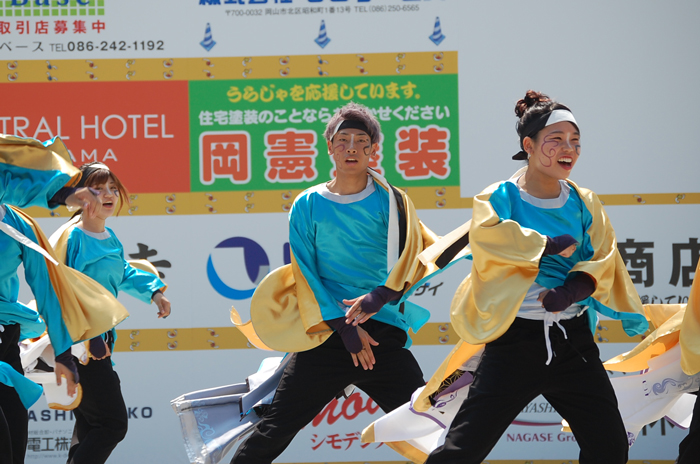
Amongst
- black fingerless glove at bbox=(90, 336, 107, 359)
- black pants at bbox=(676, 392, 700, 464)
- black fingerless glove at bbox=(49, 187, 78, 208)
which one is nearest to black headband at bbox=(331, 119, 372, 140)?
black fingerless glove at bbox=(49, 187, 78, 208)

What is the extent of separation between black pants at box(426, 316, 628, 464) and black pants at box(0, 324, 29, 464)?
142 centimetres

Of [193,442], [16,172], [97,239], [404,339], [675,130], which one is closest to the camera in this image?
[16,172]

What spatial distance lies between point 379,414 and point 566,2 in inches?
108

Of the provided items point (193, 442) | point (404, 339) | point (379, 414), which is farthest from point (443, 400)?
point (379, 414)

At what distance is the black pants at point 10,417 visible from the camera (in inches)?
96.7

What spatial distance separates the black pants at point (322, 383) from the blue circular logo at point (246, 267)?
1522 mm

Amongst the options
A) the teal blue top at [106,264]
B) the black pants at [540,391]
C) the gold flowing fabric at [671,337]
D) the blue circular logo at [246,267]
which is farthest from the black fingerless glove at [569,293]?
the blue circular logo at [246,267]

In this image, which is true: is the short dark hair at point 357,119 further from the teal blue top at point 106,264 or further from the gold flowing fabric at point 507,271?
the teal blue top at point 106,264

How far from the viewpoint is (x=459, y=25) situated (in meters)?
4.44

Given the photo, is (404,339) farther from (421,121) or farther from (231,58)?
(231,58)

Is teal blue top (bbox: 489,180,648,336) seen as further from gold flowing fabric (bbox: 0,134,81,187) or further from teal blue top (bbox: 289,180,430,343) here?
gold flowing fabric (bbox: 0,134,81,187)

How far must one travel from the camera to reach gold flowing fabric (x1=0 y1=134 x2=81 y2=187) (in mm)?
2725

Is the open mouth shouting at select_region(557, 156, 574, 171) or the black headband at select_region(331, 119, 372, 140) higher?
the black headband at select_region(331, 119, 372, 140)

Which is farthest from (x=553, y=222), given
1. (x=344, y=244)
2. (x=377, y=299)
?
(x=344, y=244)
